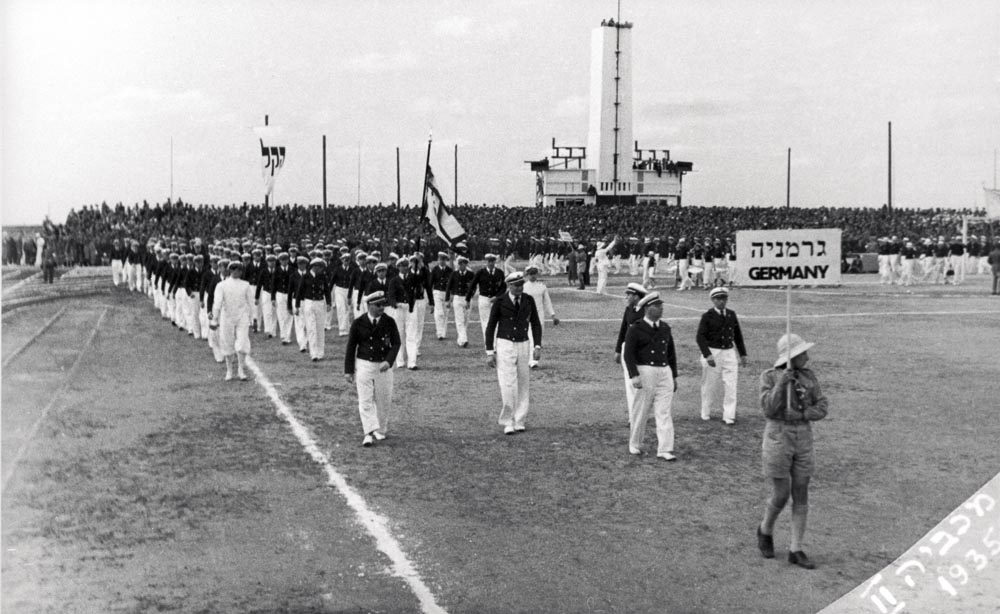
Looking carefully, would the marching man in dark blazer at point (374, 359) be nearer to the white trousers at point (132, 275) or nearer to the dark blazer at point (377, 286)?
the dark blazer at point (377, 286)

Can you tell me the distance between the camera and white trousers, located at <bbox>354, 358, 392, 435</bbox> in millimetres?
10430

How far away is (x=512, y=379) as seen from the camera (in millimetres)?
11000

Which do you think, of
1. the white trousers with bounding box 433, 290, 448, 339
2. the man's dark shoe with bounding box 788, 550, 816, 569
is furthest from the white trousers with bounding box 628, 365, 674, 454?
the white trousers with bounding box 433, 290, 448, 339

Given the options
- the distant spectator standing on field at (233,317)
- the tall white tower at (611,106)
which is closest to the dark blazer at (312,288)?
the distant spectator standing on field at (233,317)

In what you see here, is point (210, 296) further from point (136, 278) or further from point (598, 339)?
point (136, 278)

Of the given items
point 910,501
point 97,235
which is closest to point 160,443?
point 910,501

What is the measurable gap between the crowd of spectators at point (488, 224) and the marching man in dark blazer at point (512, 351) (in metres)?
11.0

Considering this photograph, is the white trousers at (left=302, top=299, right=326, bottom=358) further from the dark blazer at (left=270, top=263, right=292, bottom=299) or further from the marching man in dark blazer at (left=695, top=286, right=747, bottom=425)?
the marching man in dark blazer at (left=695, top=286, right=747, bottom=425)

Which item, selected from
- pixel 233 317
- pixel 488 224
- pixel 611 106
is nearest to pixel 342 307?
pixel 233 317

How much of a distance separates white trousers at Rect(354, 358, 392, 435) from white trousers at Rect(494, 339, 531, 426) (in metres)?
1.27

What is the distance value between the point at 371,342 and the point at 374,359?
188mm

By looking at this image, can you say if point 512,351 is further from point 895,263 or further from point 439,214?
point 895,263

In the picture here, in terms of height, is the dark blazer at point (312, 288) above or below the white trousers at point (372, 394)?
above

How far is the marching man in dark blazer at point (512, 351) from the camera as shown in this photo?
11008 millimetres
